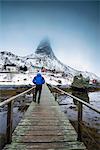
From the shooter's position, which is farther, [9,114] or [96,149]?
[96,149]

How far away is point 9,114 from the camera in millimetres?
4926

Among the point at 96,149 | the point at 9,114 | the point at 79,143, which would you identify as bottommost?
the point at 96,149

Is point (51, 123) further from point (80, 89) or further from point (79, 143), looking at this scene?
point (80, 89)

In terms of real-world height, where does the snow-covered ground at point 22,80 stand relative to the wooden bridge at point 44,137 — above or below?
above

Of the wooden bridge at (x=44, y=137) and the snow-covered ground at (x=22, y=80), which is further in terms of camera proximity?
the snow-covered ground at (x=22, y=80)

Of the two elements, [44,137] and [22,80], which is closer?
[44,137]

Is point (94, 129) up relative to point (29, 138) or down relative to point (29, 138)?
down

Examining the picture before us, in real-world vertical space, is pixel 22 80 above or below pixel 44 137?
above

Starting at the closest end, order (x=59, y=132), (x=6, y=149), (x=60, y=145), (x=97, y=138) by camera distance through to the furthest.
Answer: (x=6, y=149) → (x=60, y=145) → (x=59, y=132) → (x=97, y=138)

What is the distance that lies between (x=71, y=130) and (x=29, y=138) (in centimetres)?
147

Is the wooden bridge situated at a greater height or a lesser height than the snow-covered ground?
lesser

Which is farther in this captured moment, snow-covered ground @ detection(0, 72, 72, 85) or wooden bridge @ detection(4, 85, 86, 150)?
snow-covered ground @ detection(0, 72, 72, 85)

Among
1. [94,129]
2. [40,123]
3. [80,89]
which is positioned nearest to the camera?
[40,123]

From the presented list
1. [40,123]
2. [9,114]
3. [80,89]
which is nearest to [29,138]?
[9,114]
